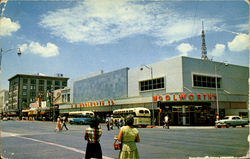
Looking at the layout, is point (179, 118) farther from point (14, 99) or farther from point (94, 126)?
point (14, 99)

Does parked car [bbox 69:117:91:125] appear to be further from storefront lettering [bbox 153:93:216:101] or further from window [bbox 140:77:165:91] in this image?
storefront lettering [bbox 153:93:216:101]

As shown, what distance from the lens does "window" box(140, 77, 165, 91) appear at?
40906 millimetres

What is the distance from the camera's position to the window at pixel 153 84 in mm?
40906

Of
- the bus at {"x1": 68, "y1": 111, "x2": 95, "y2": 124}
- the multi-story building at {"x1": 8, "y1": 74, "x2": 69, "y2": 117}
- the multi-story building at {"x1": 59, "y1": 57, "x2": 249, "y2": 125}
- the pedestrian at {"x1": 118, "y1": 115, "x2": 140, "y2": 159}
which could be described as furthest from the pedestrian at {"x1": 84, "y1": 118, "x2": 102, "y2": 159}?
the multi-story building at {"x1": 8, "y1": 74, "x2": 69, "y2": 117}

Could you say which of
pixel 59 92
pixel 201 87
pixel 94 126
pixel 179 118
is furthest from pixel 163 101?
pixel 59 92

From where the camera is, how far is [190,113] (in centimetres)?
3809

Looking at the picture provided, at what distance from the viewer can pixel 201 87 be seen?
39438mm

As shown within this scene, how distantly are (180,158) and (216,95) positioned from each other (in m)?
31.3

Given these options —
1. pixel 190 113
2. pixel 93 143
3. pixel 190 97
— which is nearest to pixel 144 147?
pixel 93 143

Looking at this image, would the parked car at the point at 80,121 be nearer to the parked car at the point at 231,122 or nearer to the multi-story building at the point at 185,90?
the multi-story building at the point at 185,90

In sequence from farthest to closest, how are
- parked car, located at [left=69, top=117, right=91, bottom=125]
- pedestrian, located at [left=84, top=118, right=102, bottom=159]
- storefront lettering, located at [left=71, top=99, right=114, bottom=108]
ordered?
storefront lettering, located at [left=71, top=99, right=114, bottom=108], parked car, located at [left=69, top=117, right=91, bottom=125], pedestrian, located at [left=84, top=118, right=102, bottom=159]

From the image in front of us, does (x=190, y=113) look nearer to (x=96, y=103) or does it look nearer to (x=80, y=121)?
(x=80, y=121)

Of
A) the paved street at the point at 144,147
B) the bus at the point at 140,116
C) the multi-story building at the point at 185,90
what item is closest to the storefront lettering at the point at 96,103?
the multi-story building at the point at 185,90

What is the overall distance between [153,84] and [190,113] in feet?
26.5
